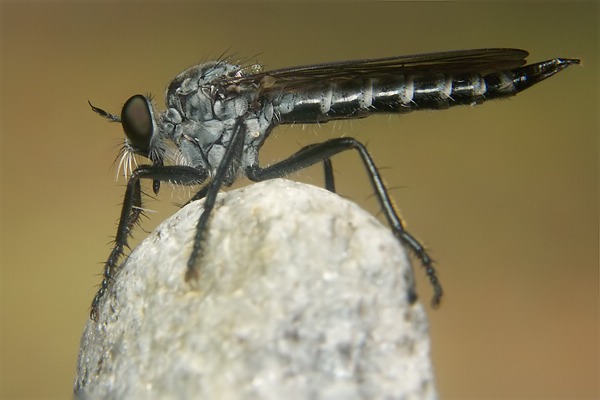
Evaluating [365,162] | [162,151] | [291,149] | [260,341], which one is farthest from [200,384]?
[291,149]

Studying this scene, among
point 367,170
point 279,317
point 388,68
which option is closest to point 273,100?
point 388,68

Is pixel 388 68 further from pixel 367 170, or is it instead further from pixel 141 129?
pixel 141 129

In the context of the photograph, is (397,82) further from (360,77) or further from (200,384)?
(200,384)

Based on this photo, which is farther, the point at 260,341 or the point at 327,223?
the point at 327,223

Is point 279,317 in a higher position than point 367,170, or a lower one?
lower

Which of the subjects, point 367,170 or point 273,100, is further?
point 273,100

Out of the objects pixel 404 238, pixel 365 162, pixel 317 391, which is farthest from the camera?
pixel 365 162
